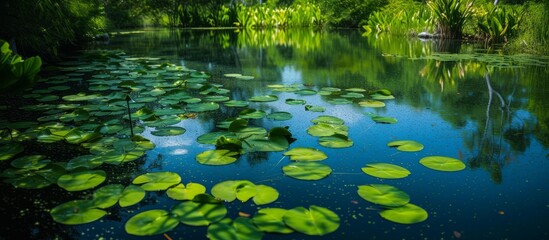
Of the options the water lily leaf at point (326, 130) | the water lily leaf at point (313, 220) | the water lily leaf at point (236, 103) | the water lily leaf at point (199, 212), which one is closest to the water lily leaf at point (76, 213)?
the water lily leaf at point (199, 212)

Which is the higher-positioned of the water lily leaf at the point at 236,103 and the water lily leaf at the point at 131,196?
the water lily leaf at the point at 236,103

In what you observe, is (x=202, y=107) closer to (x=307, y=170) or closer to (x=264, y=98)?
(x=264, y=98)

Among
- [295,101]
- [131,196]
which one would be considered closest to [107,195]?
[131,196]

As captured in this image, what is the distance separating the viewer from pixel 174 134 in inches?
72.9

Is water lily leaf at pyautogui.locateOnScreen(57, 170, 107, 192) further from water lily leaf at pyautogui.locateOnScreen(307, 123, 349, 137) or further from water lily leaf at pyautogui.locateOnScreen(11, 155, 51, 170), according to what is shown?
water lily leaf at pyautogui.locateOnScreen(307, 123, 349, 137)

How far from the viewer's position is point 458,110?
2.32 metres

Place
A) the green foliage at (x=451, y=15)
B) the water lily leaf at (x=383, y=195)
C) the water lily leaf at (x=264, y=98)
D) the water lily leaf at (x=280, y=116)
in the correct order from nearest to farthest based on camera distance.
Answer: the water lily leaf at (x=383, y=195) < the water lily leaf at (x=280, y=116) < the water lily leaf at (x=264, y=98) < the green foliage at (x=451, y=15)

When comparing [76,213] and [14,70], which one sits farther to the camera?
[14,70]

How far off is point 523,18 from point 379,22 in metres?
4.99

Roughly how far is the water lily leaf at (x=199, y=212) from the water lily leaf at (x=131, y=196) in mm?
160

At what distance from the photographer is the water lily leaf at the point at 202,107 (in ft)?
7.52

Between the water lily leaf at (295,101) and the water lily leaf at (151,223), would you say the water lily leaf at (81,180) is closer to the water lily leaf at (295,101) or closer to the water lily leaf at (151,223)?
the water lily leaf at (151,223)

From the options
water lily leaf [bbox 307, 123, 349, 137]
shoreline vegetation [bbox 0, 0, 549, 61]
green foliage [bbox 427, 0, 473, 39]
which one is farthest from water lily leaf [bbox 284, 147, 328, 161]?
green foliage [bbox 427, 0, 473, 39]

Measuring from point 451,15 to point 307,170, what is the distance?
7.24 metres
